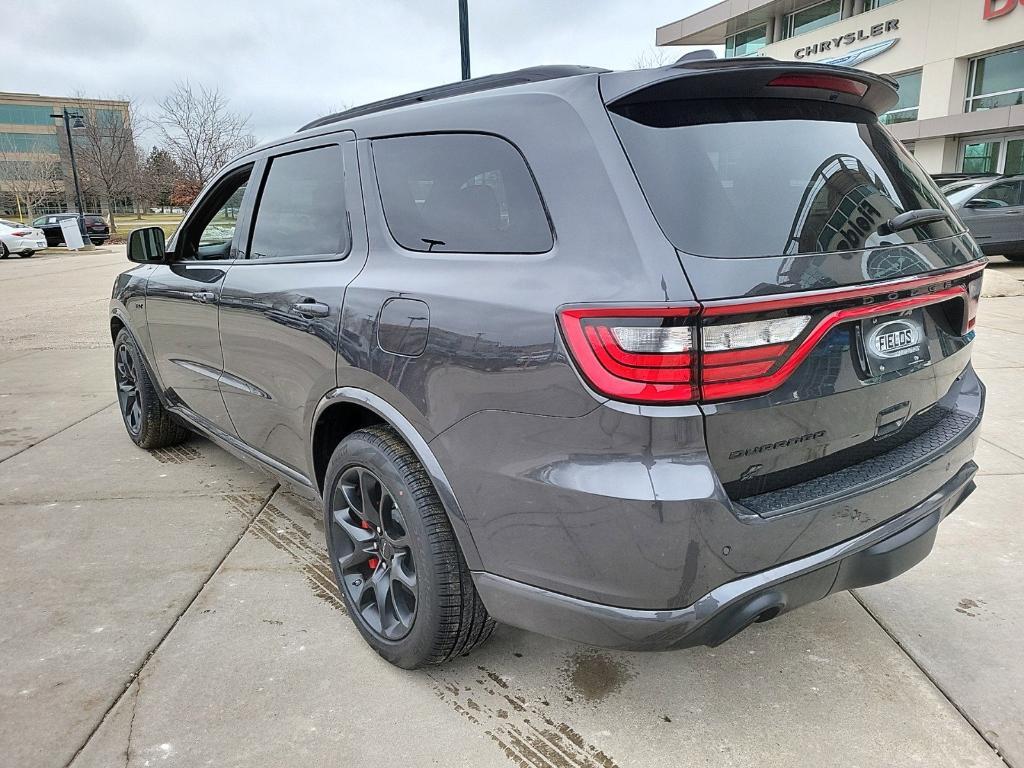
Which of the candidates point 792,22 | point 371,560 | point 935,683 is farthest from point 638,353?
point 792,22

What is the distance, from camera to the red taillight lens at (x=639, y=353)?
1.64 m

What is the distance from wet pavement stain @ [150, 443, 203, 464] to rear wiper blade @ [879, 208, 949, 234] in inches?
156

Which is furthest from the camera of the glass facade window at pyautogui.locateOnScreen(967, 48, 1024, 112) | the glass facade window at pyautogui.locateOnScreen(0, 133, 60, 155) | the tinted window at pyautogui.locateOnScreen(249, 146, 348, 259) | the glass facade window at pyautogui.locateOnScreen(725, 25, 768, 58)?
the glass facade window at pyautogui.locateOnScreen(0, 133, 60, 155)

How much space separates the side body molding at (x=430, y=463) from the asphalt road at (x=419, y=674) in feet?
1.87

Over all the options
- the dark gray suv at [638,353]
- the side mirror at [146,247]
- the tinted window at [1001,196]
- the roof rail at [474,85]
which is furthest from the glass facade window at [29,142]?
the dark gray suv at [638,353]

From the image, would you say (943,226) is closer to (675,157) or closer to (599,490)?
(675,157)

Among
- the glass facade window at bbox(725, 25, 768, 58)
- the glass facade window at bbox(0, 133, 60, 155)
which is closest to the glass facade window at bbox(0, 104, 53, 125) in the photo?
the glass facade window at bbox(0, 133, 60, 155)

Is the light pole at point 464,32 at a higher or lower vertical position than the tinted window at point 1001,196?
higher

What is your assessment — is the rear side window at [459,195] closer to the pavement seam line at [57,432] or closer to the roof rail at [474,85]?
the roof rail at [474,85]

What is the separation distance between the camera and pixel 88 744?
214cm

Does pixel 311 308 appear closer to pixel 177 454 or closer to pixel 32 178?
pixel 177 454

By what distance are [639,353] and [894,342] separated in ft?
2.52

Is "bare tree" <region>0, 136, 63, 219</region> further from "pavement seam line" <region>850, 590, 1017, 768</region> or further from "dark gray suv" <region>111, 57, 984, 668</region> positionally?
"pavement seam line" <region>850, 590, 1017, 768</region>

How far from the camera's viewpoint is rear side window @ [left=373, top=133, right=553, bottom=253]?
1.98 m
